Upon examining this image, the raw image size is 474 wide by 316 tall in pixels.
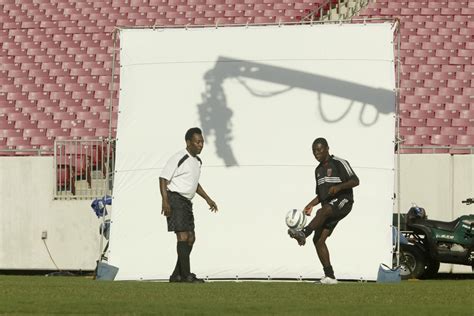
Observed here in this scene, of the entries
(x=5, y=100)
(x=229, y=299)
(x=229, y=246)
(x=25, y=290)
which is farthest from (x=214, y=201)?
(x=5, y=100)

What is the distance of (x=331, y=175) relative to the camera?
16.4 metres

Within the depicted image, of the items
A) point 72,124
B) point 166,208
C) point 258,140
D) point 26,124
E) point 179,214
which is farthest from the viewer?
point 26,124

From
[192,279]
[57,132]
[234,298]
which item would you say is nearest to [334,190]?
[192,279]

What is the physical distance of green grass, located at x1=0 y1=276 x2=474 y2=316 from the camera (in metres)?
10.7

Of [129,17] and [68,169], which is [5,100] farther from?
[68,169]

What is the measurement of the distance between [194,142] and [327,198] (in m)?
1.72

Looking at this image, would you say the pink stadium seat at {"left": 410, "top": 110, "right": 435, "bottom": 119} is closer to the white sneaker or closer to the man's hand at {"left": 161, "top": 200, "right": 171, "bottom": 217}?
the white sneaker

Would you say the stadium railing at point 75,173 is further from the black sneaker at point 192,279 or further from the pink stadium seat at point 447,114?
the pink stadium seat at point 447,114

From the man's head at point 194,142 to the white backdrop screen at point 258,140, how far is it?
0.66 metres

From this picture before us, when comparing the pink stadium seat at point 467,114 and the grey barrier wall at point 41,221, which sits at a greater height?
the pink stadium seat at point 467,114

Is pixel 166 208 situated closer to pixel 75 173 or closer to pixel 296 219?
pixel 296 219

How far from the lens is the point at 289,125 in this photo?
1706 cm

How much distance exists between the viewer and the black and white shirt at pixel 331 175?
1641 centimetres

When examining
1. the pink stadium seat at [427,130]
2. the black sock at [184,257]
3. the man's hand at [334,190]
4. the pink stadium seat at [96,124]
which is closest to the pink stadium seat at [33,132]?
the pink stadium seat at [96,124]
